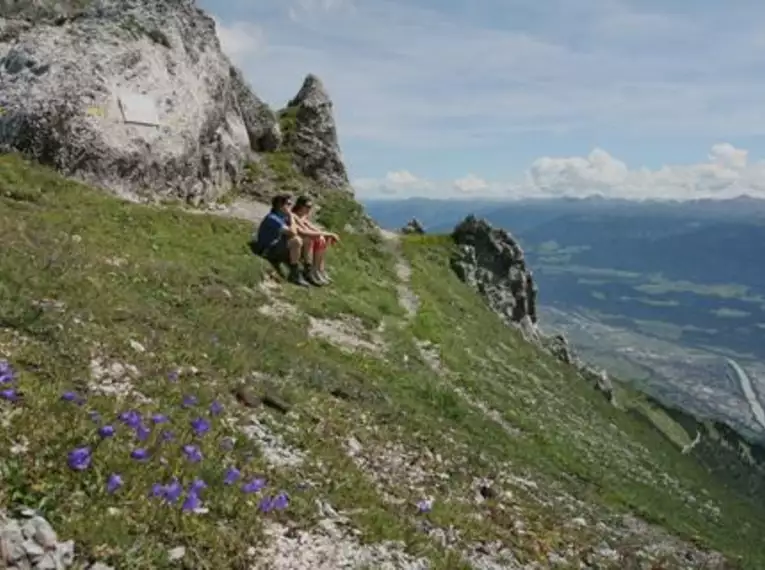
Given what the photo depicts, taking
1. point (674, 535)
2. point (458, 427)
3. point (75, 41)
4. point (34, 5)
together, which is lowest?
point (674, 535)

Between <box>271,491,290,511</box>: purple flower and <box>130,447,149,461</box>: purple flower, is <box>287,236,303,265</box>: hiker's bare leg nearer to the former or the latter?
<box>271,491,290,511</box>: purple flower

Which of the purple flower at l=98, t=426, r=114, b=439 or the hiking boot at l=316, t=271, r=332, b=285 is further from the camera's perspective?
the hiking boot at l=316, t=271, r=332, b=285

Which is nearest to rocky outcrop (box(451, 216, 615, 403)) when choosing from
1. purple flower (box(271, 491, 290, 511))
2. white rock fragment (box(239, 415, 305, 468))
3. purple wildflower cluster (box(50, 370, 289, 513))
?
white rock fragment (box(239, 415, 305, 468))

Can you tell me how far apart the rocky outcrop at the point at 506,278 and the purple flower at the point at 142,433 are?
5680 centimetres

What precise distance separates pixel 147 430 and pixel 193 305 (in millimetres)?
11298

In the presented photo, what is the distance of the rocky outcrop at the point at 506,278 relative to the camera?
6819cm

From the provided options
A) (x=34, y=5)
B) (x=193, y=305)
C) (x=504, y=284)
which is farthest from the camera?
(x=504, y=284)

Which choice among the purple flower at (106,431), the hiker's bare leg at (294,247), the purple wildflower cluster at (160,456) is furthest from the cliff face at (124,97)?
the purple flower at (106,431)

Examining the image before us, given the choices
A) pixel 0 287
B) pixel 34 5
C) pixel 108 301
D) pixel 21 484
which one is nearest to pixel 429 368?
pixel 108 301

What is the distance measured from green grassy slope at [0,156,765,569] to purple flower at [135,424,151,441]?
0.57 ft

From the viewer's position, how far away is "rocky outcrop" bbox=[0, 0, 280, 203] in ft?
116

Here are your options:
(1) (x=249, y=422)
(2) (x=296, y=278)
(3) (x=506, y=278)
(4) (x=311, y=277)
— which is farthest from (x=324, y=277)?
(3) (x=506, y=278)

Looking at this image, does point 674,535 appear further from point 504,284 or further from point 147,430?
point 504,284

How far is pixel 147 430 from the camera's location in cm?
999
